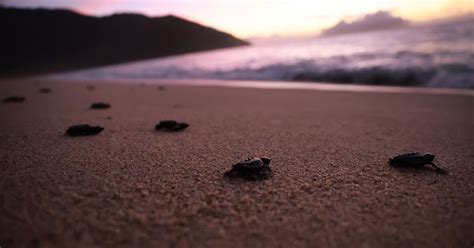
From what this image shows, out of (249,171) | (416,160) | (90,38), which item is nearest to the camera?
(249,171)

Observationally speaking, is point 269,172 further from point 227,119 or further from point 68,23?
point 68,23

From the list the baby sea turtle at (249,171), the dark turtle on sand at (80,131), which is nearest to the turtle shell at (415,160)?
the baby sea turtle at (249,171)

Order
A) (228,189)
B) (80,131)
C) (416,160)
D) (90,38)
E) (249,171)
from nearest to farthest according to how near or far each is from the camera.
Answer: (228,189) < (249,171) < (416,160) < (80,131) < (90,38)

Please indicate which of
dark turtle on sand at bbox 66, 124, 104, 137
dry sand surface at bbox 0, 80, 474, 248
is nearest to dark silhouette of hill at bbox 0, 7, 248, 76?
dark turtle on sand at bbox 66, 124, 104, 137

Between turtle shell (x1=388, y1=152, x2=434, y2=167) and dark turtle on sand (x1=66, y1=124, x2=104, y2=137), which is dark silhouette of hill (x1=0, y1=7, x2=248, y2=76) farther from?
turtle shell (x1=388, y1=152, x2=434, y2=167)

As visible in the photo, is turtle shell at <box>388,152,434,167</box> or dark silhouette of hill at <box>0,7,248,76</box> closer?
turtle shell at <box>388,152,434,167</box>

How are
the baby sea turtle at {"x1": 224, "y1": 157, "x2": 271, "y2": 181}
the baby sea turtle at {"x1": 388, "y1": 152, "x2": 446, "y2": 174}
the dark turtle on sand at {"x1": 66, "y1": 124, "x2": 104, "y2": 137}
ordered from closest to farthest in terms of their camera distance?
the baby sea turtle at {"x1": 224, "y1": 157, "x2": 271, "y2": 181} → the baby sea turtle at {"x1": 388, "y1": 152, "x2": 446, "y2": 174} → the dark turtle on sand at {"x1": 66, "y1": 124, "x2": 104, "y2": 137}

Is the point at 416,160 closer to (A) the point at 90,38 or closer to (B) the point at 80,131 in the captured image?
(B) the point at 80,131

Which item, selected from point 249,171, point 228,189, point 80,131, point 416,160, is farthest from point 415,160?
point 80,131
